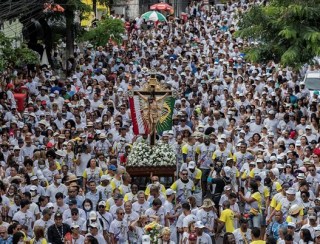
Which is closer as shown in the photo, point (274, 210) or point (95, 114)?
point (274, 210)

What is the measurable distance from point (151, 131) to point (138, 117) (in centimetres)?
62

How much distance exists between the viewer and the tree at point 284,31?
29141 millimetres

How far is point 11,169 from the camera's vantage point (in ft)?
76.6

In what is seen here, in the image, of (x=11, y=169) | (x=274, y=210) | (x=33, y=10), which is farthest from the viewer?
(x=33, y=10)

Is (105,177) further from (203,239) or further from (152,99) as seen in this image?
(203,239)

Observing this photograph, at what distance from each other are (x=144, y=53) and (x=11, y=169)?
61.0 ft

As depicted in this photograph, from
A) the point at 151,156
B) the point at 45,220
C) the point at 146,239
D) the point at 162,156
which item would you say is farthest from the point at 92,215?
the point at 162,156

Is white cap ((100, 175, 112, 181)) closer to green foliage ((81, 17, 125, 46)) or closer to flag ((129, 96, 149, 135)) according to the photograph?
flag ((129, 96, 149, 135))

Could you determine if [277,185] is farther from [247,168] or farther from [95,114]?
[95,114]

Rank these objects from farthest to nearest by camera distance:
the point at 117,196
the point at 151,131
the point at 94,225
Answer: the point at 151,131 < the point at 117,196 < the point at 94,225

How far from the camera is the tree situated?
29.1m

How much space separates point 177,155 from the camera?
26.2m

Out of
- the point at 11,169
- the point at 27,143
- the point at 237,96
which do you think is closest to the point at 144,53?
the point at 237,96

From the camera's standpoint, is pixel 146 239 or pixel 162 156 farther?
pixel 162 156
